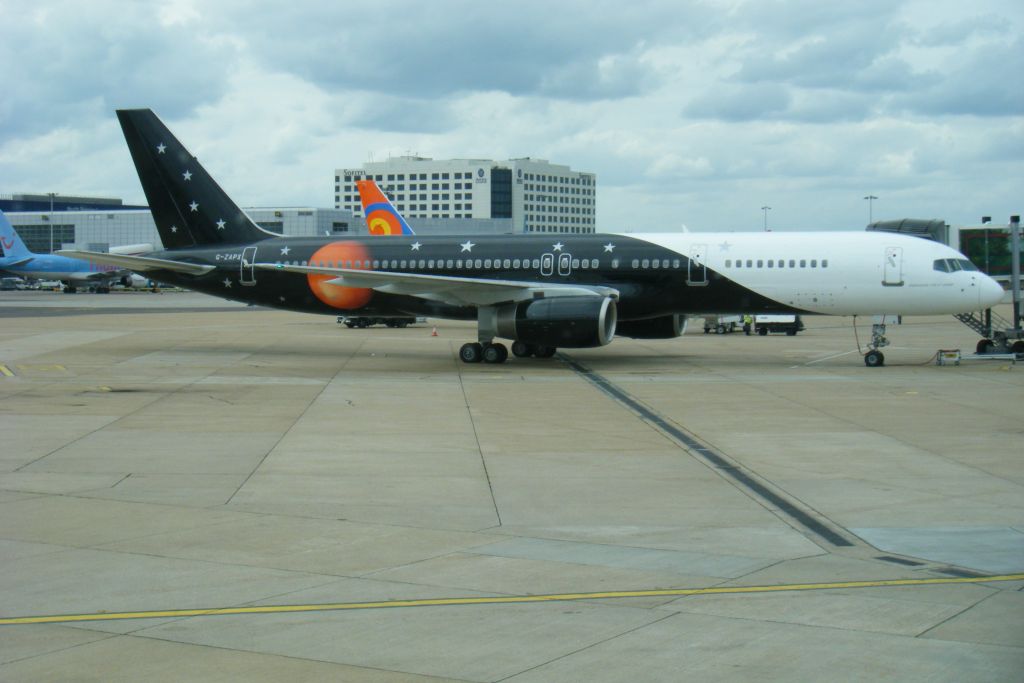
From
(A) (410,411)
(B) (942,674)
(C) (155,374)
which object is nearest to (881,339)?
(A) (410,411)

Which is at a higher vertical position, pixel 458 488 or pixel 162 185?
pixel 162 185

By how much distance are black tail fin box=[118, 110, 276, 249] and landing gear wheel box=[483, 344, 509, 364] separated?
9338 millimetres

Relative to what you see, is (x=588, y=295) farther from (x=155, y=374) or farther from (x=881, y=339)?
(x=155, y=374)

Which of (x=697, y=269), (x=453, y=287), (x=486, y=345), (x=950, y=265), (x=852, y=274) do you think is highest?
(x=950, y=265)

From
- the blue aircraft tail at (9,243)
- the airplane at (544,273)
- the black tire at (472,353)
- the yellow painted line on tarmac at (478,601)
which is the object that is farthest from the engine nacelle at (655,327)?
the blue aircraft tail at (9,243)

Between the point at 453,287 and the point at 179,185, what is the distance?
35.7ft

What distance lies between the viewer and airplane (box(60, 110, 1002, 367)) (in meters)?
29.7

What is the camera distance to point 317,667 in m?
7.40

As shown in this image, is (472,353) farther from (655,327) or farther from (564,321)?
(655,327)

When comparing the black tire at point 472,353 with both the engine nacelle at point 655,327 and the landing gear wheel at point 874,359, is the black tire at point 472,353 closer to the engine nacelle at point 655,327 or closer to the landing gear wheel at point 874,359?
the engine nacelle at point 655,327

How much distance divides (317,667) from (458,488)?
6.70 m

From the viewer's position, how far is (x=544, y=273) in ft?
104

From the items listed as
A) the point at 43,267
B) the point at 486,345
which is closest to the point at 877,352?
the point at 486,345

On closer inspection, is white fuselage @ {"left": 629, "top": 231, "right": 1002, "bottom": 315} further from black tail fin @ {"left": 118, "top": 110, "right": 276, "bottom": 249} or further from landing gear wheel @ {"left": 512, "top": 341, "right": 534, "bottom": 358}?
black tail fin @ {"left": 118, "top": 110, "right": 276, "bottom": 249}
